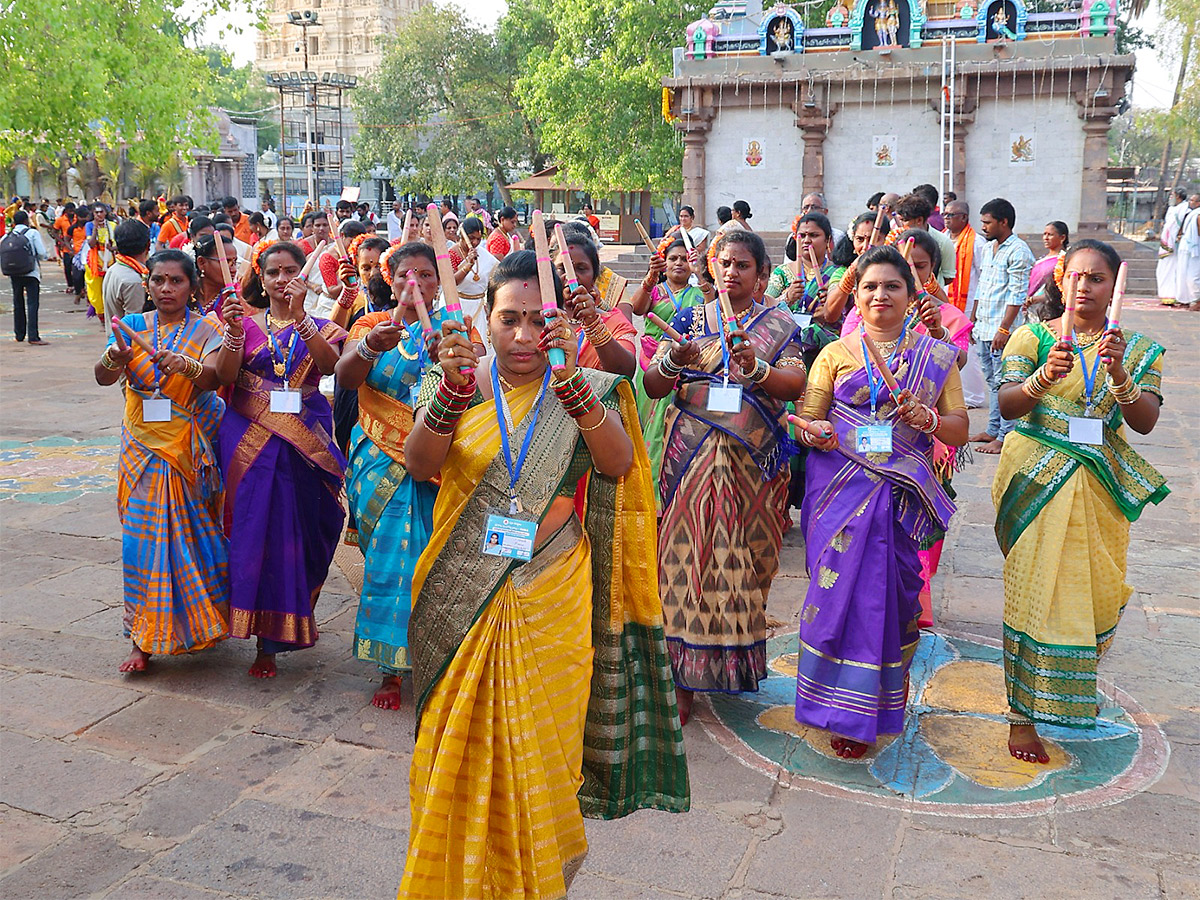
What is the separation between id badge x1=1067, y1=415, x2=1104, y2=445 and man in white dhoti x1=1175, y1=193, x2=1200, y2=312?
15.8m

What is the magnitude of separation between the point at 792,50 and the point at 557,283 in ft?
77.3

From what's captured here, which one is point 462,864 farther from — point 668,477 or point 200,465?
point 200,465

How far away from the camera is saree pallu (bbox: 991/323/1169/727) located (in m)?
3.82

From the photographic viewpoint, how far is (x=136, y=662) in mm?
4676

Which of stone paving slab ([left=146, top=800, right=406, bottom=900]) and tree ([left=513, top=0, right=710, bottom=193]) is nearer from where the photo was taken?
stone paving slab ([left=146, top=800, right=406, bottom=900])

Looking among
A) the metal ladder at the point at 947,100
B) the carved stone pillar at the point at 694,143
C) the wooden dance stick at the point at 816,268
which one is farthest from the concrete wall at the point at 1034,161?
the wooden dance stick at the point at 816,268

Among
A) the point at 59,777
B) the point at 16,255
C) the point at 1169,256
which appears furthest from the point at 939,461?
the point at 1169,256

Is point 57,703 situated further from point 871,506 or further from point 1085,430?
point 1085,430

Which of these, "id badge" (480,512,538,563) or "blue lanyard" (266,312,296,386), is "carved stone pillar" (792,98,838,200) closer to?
"blue lanyard" (266,312,296,386)

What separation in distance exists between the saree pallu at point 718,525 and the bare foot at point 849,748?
48cm

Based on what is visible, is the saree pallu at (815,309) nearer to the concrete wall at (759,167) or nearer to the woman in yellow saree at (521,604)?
the woman in yellow saree at (521,604)

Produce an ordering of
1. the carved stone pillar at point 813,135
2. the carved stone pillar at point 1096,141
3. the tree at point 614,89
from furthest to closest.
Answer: the tree at point 614,89 < the carved stone pillar at point 813,135 < the carved stone pillar at point 1096,141

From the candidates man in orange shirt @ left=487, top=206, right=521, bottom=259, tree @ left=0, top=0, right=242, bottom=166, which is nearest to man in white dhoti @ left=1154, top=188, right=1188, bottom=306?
man in orange shirt @ left=487, top=206, right=521, bottom=259

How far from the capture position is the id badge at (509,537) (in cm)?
261
